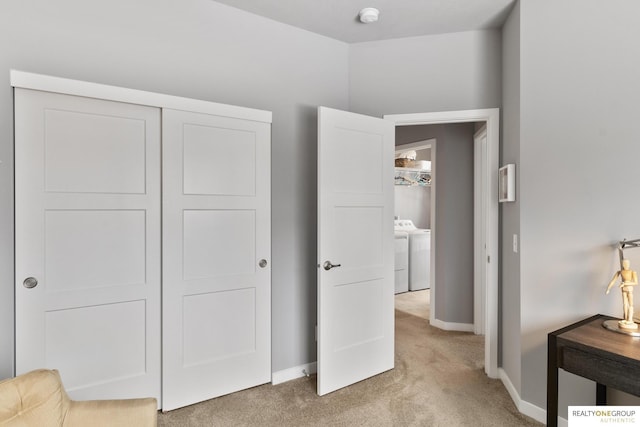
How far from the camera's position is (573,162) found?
2158 mm

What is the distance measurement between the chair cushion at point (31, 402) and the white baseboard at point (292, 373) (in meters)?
1.50

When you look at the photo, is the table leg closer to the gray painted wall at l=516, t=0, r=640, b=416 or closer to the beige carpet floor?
the gray painted wall at l=516, t=0, r=640, b=416

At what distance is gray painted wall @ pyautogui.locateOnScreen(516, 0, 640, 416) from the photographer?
201 centimetres

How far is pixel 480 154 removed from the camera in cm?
383

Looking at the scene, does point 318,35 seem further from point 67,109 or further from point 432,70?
point 67,109

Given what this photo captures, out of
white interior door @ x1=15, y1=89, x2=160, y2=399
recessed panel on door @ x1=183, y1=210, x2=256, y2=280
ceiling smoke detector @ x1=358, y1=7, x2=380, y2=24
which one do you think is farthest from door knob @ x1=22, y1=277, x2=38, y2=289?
ceiling smoke detector @ x1=358, y1=7, x2=380, y2=24

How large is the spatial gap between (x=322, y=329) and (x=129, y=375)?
1192mm

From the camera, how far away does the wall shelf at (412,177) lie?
6427 mm

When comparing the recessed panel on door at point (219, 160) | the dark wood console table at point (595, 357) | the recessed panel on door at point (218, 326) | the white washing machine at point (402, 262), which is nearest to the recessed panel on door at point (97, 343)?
the recessed panel on door at point (218, 326)

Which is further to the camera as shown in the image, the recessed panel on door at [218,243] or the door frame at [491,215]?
the door frame at [491,215]

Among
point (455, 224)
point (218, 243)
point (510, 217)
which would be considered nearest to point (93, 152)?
point (218, 243)

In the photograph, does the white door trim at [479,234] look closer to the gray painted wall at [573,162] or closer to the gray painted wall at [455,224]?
the gray painted wall at [455,224]

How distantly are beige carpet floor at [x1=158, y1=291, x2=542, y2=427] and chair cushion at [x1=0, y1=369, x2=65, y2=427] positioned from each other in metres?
0.91

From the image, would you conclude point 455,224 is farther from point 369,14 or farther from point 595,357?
point 595,357
